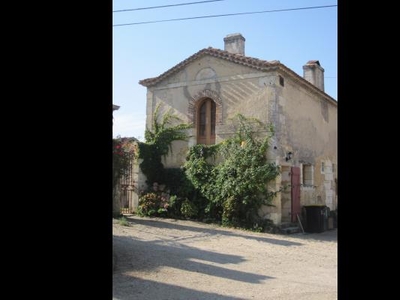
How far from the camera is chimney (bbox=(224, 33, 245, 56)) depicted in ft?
50.1

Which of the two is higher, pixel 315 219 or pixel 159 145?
pixel 159 145

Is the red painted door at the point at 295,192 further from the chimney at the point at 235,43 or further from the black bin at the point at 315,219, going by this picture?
the chimney at the point at 235,43

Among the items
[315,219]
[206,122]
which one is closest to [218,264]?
[315,219]

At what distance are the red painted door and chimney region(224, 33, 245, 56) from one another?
5111 millimetres

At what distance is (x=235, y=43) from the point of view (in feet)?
50.4

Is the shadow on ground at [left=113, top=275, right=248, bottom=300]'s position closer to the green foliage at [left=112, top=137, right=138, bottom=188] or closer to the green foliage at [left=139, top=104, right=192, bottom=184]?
the green foliage at [left=112, top=137, right=138, bottom=188]

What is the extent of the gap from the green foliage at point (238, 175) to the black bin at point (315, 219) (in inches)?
62.7

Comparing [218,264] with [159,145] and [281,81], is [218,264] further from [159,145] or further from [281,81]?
[159,145]

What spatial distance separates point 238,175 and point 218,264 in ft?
17.6

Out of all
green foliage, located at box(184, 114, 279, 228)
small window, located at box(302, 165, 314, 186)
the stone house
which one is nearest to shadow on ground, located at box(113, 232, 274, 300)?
green foliage, located at box(184, 114, 279, 228)

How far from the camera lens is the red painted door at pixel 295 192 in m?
12.7
